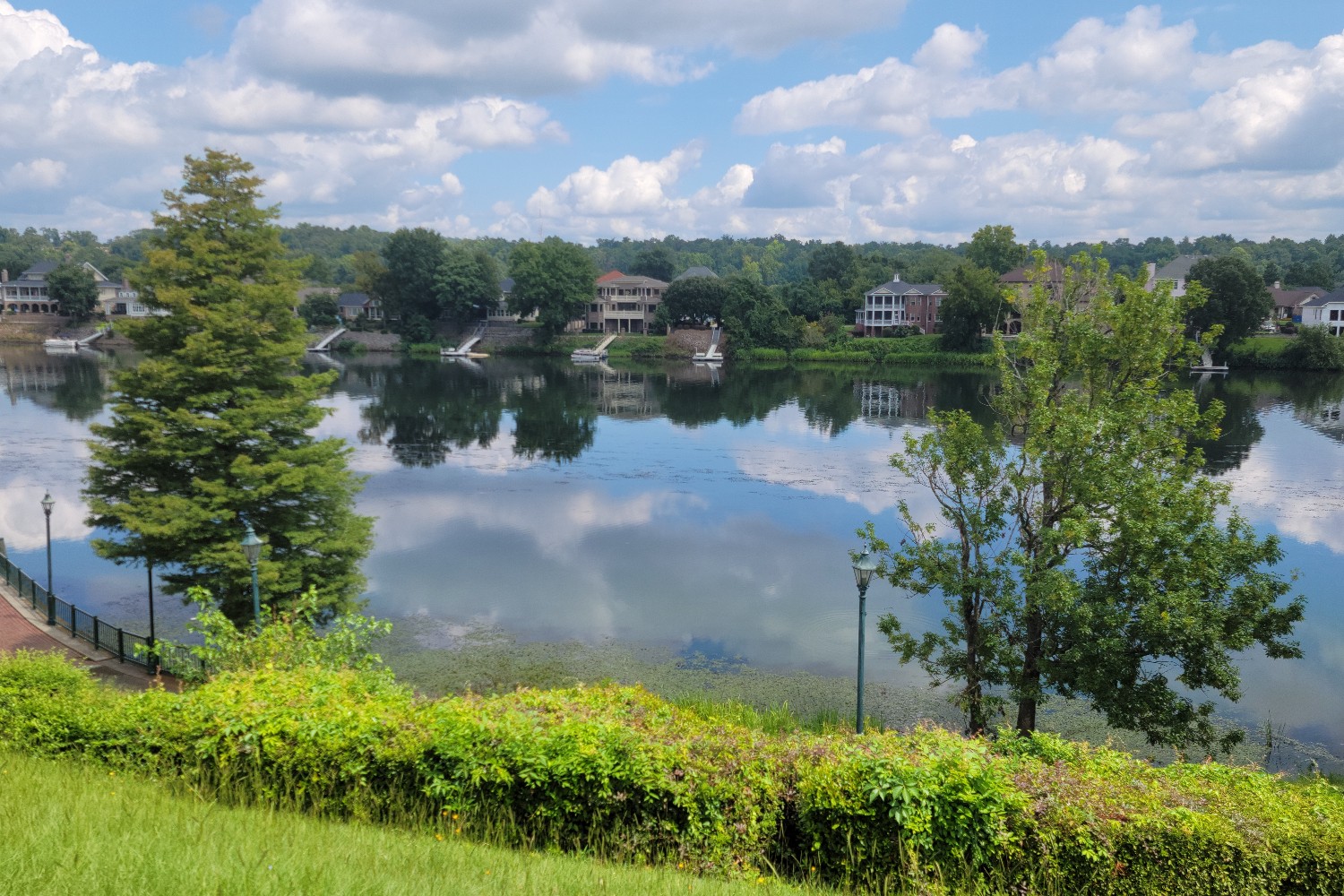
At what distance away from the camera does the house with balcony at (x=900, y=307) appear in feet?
348

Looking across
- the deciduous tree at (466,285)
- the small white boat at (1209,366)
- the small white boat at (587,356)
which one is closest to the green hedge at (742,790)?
the small white boat at (1209,366)

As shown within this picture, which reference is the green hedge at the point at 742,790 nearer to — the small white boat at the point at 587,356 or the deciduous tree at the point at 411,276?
the small white boat at the point at 587,356

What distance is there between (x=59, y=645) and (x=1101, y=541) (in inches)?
791

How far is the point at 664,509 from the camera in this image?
36.9 m

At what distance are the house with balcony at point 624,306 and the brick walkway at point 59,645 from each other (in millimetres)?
98611

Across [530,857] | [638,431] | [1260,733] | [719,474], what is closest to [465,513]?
[719,474]

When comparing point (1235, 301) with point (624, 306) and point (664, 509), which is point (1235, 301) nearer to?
point (624, 306)

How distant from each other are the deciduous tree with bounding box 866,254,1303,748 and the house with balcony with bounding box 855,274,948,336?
9120 cm

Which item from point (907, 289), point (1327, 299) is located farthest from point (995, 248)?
point (1327, 299)

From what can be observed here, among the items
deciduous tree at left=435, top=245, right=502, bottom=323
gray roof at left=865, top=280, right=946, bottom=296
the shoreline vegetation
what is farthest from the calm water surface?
deciduous tree at left=435, top=245, right=502, bottom=323

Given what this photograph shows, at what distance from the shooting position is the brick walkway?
17.6m

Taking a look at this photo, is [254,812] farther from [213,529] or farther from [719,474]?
[719,474]

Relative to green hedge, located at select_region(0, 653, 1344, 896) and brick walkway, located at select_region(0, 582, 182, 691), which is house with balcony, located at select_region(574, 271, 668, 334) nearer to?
brick walkway, located at select_region(0, 582, 182, 691)

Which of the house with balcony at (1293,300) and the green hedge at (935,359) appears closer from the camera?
the green hedge at (935,359)
